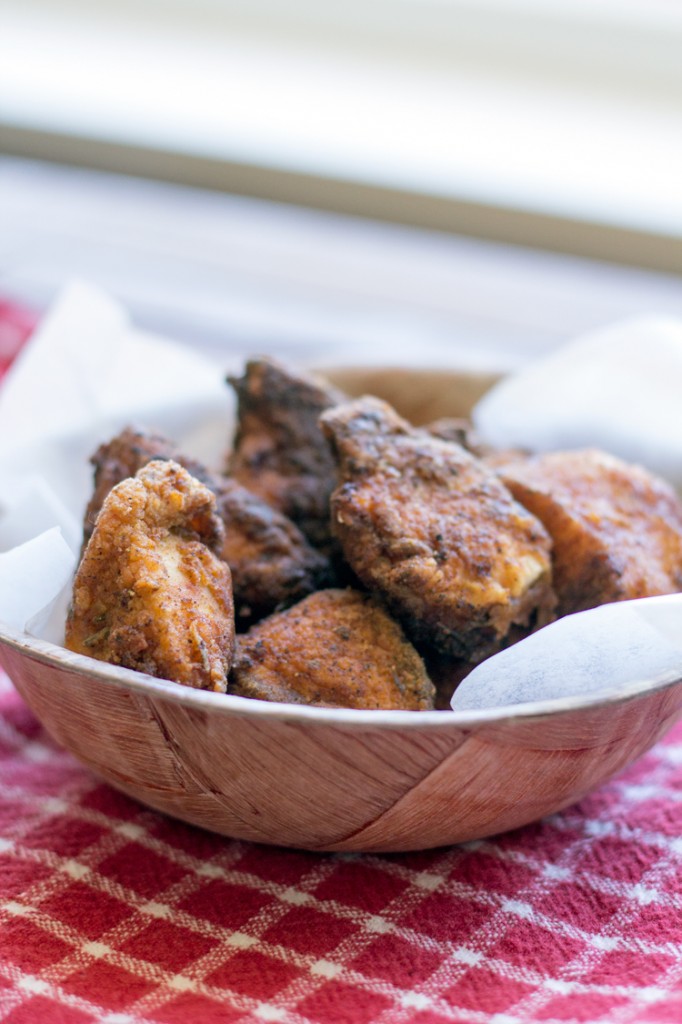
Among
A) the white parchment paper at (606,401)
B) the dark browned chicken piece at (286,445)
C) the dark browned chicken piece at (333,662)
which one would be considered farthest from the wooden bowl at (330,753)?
the white parchment paper at (606,401)

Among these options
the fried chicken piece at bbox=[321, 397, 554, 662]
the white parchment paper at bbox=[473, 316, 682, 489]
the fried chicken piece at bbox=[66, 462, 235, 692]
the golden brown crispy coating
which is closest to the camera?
the fried chicken piece at bbox=[66, 462, 235, 692]

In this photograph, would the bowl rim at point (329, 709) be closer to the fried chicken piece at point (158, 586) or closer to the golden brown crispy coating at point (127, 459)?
the fried chicken piece at point (158, 586)

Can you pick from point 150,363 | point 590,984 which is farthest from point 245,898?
point 150,363

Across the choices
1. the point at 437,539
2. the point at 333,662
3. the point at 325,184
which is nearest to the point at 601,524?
the point at 437,539

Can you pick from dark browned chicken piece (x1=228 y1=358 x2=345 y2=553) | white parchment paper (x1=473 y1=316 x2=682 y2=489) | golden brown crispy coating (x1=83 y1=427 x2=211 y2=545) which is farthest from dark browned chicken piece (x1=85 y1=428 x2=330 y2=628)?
white parchment paper (x1=473 y1=316 x2=682 y2=489)

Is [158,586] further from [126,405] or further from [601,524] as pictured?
[126,405]

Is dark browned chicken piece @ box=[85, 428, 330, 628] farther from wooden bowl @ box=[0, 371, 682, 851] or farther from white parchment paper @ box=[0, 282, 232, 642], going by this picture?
wooden bowl @ box=[0, 371, 682, 851]

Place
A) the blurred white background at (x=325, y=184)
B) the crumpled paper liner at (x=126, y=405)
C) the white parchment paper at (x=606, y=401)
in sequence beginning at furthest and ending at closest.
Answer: the blurred white background at (x=325, y=184) → the white parchment paper at (x=606, y=401) → the crumpled paper liner at (x=126, y=405)
